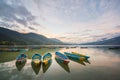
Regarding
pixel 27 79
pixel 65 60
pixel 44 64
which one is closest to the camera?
pixel 27 79

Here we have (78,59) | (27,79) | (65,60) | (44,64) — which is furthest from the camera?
(78,59)

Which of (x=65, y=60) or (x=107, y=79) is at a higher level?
(x=65, y=60)

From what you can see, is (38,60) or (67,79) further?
(38,60)

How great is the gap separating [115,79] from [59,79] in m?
6.90

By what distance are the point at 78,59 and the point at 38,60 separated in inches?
439

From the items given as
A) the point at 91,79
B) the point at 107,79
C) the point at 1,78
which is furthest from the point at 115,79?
the point at 1,78

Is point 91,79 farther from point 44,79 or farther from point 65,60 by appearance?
point 65,60

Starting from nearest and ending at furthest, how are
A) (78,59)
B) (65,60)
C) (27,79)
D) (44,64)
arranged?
(27,79) < (44,64) < (65,60) < (78,59)

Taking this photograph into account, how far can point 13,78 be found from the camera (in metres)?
9.92

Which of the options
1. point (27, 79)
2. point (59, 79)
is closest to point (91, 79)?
point (59, 79)

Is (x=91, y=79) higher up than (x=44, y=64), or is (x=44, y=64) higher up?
(x=44, y=64)

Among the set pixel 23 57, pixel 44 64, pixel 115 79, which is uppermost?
pixel 23 57

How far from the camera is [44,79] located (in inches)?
388

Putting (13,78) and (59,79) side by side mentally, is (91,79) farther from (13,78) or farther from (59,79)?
(13,78)
